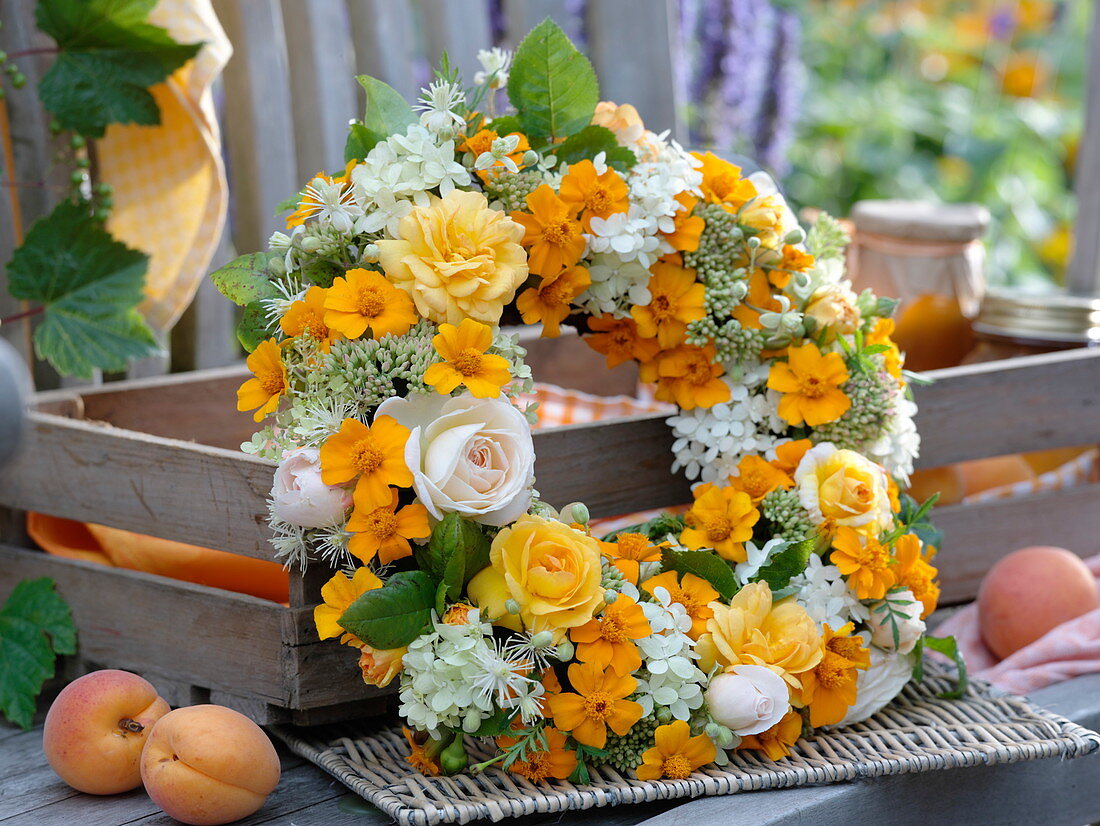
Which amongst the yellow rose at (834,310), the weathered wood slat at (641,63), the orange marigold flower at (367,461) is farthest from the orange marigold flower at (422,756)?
the weathered wood slat at (641,63)

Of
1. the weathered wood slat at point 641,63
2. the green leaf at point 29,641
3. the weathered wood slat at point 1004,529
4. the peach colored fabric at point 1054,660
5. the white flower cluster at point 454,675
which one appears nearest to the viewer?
the white flower cluster at point 454,675

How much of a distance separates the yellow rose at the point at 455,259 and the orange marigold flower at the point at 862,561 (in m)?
0.40

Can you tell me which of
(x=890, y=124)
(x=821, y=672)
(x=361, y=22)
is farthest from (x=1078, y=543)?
(x=890, y=124)

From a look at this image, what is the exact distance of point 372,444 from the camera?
0.98 m

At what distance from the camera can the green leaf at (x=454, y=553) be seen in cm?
100

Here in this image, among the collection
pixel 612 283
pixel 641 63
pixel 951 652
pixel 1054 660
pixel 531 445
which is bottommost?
pixel 1054 660

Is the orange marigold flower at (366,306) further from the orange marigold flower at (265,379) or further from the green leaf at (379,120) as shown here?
the green leaf at (379,120)

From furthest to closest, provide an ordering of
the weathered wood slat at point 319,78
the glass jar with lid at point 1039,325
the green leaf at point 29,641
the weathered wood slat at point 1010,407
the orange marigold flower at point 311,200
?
1. the weathered wood slat at point 319,78
2. the glass jar with lid at point 1039,325
3. the weathered wood slat at point 1010,407
4. the green leaf at point 29,641
5. the orange marigold flower at point 311,200

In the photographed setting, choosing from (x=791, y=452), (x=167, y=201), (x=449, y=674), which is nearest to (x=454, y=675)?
(x=449, y=674)

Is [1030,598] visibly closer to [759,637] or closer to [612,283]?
[759,637]

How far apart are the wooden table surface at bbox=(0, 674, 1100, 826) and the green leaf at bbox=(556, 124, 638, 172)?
2.01 ft

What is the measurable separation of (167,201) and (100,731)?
2.68ft

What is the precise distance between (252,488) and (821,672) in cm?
58

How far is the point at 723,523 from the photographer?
3.84ft
